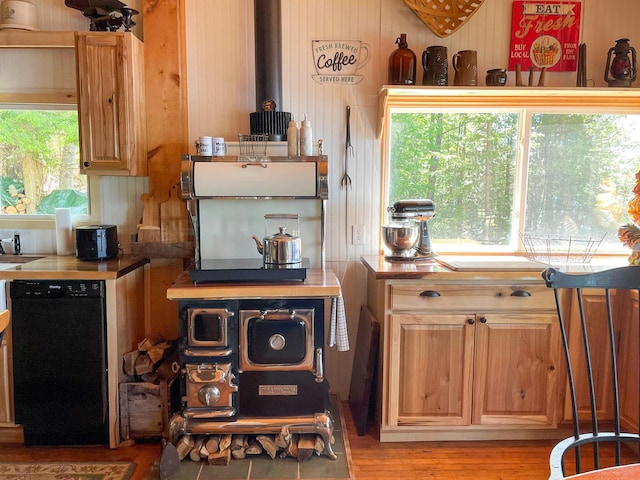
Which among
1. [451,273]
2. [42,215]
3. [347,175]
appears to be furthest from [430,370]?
[42,215]

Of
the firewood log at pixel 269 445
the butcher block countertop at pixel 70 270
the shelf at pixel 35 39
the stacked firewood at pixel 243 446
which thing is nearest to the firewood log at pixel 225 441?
the stacked firewood at pixel 243 446

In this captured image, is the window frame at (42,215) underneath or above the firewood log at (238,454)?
above

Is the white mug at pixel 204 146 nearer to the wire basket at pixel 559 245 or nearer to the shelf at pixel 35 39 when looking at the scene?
the shelf at pixel 35 39

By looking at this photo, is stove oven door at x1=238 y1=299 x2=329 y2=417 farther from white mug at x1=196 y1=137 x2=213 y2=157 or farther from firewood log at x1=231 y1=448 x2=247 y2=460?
white mug at x1=196 y1=137 x2=213 y2=157

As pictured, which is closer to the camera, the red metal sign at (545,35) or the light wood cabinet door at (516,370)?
the light wood cabinet door at (516,370)

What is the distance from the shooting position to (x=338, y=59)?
2646 millimetres

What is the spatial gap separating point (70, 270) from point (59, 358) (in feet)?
1.39

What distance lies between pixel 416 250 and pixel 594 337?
1003 millimetres

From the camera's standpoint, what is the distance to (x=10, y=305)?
219cm

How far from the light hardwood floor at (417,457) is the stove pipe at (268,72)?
1.70 m

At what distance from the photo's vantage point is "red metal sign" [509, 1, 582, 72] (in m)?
2.63

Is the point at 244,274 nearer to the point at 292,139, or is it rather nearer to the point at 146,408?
the point at 292,139

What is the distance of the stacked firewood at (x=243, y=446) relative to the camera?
2.12 meters

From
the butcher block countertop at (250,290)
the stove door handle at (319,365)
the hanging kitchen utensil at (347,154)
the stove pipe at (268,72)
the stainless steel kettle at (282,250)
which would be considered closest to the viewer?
the butcher block countertop at (250,290)
